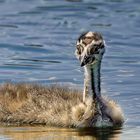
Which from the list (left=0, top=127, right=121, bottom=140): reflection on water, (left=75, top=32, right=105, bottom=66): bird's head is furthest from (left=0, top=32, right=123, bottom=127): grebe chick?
(left=0, top=127, right=121, bottom=140): reflection on water

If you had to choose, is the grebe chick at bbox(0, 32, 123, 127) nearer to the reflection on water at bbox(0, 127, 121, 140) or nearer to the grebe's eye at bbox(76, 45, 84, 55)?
the grebe's eye at bbox(76, 45, 84, 55)

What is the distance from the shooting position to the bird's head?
16781mm

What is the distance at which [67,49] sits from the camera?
80.5 feet

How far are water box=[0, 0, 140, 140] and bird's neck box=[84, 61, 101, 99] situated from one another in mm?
650

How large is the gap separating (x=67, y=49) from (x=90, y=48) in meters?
7.68

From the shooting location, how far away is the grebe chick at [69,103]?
1695 cm

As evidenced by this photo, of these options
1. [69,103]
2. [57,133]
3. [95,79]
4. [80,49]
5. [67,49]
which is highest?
[80,49]

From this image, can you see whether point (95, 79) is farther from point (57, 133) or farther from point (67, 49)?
point (67, 49)

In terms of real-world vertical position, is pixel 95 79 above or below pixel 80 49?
below

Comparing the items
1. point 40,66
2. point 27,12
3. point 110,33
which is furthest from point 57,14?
point 40,66

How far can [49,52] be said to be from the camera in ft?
79.0

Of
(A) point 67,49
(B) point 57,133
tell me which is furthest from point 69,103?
(A) point 67,49

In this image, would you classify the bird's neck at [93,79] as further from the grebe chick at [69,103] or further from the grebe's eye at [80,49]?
the grebe's eye at [80,49]

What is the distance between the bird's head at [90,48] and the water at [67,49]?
1216 millimetres
